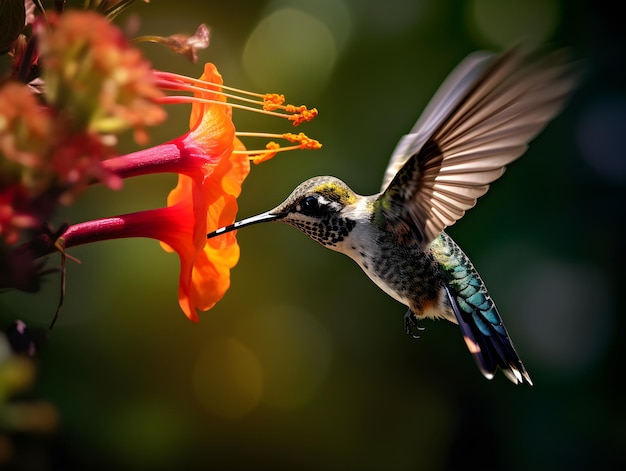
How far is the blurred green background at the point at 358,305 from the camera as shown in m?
2.45

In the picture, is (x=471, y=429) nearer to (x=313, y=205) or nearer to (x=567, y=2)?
(x=567, y=2)

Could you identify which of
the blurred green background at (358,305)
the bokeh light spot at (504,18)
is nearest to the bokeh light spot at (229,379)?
the blurred green background at (358,305)

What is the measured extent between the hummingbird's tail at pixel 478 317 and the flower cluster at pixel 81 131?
51 centimetres

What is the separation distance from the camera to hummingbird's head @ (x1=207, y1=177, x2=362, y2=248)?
112 cm

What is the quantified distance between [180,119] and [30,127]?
6.68ft

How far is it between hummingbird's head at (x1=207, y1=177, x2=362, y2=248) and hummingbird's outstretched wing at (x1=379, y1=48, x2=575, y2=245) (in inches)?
2.2

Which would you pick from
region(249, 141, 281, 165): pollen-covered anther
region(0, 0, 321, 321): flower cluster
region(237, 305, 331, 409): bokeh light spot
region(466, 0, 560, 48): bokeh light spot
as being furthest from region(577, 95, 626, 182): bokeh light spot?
region(0, 0, 321, 321): flower cluster

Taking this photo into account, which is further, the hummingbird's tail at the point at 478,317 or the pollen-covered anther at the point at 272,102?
the hummingbird's tail at the point at 478,317

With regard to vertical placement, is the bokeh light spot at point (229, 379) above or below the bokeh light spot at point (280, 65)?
below

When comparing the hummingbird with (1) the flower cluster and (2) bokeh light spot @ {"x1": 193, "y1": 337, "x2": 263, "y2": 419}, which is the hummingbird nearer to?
(1) the flower cluster

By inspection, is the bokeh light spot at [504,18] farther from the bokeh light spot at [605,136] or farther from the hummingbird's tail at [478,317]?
the hummingbird's tail at [478,317]

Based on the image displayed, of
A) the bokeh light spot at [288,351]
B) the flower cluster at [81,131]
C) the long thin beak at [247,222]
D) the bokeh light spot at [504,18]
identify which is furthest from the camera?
the bokeh light spot at [504,18]

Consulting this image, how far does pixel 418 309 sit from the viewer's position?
1231mm

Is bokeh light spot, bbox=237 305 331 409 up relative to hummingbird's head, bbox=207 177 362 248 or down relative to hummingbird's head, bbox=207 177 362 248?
down
